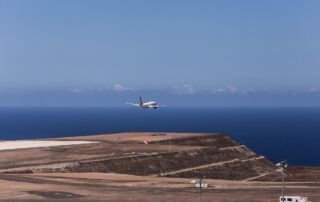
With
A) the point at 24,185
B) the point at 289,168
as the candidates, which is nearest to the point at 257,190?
the point at 24,185

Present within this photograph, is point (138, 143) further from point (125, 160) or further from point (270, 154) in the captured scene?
point (270, 154)

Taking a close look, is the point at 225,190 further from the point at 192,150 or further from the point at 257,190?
the point at 192,150

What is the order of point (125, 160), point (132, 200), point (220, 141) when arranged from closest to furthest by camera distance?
point (132, 200)
point (125, 160)
point (220, 141)

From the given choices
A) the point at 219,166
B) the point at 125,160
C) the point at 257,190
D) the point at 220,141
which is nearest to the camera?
the point at 257,190

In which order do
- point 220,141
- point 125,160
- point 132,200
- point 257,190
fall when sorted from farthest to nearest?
point 220,141 < point 125,160 < point 257,190 < point 132,200

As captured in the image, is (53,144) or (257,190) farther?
(53,144)

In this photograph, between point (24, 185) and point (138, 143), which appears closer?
point (24, 185)
